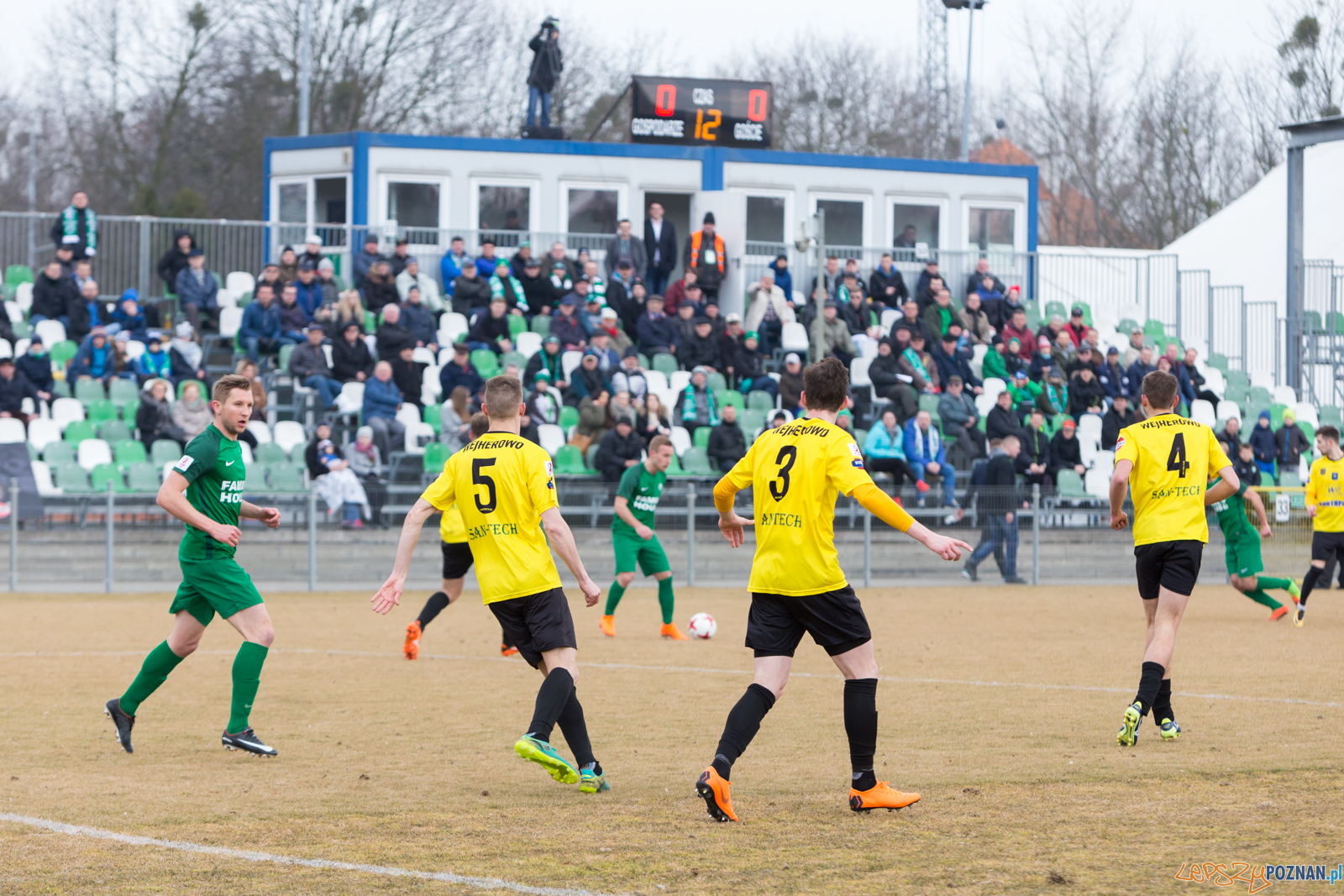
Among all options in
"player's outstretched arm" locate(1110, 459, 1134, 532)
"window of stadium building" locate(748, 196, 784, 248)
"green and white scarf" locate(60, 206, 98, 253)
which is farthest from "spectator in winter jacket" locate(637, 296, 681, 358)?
"player's outstretched arm" locate(1110, 459, 1134, 532)

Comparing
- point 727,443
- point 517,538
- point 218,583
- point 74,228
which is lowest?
point 218,583

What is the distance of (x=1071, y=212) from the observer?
55531 millimetres

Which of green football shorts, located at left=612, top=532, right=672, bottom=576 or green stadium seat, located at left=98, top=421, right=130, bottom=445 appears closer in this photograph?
green football shorts, located at left=612, top=532, right=672, bottom=576

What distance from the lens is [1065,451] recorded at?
22.7 metres

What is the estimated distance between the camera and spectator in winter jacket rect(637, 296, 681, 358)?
80.0 ft

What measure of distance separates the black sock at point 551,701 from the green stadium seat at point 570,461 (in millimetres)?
14120

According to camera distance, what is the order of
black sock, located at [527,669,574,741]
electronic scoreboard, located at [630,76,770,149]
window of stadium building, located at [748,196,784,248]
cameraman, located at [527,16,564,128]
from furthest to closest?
electronic scoreboard, located at [630,76,770,149] → window of stadium building, located at [748,196,784,248] → cameraman, located at [527,16,564,128] → black sock, located at [527,669,574,741]

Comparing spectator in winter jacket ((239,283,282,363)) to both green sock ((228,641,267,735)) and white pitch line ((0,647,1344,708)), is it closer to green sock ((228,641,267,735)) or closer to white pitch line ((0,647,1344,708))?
white pitch line ((0,647,1344,708))

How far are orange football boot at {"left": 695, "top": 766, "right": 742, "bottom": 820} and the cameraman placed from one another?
78.6 feet

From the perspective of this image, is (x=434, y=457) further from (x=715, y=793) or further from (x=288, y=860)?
(x=288, y=860)

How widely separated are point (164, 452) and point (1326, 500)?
46.3 ft

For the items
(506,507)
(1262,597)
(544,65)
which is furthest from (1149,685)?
(544,65)

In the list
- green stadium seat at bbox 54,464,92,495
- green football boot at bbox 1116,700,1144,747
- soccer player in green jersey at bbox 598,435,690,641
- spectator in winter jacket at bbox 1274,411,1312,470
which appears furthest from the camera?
spectator in winter jacket at bbox 1274,411,1312,470

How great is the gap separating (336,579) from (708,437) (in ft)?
19.4
